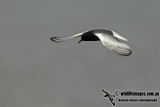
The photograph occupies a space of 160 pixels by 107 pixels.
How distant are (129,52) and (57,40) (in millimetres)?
8424

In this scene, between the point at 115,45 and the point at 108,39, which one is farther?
the point at 108,39

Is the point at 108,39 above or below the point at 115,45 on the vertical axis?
above

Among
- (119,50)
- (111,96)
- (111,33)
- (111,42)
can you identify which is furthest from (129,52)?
(111,96)

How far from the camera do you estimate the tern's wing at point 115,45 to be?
17.0 meters

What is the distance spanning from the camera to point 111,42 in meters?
19.1

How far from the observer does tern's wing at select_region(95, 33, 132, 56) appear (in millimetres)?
16969

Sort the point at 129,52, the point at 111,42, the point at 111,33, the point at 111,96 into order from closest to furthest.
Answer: the point at 129,52 < the point at 111,42 < the point at 111,33 < the point at 111,96

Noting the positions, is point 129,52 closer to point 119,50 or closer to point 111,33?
point 119,50

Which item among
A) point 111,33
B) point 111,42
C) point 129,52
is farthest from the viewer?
point 111,33

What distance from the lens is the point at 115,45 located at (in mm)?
18094

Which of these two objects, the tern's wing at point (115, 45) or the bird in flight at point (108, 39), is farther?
the bird in flight at point (108, 39)

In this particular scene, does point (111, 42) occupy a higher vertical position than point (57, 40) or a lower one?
lower

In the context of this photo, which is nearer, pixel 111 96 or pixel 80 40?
pixel 80 40

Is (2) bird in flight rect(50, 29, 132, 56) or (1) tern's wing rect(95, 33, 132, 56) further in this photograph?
(2) bird in flight rect(50, 29, 132, 56)
